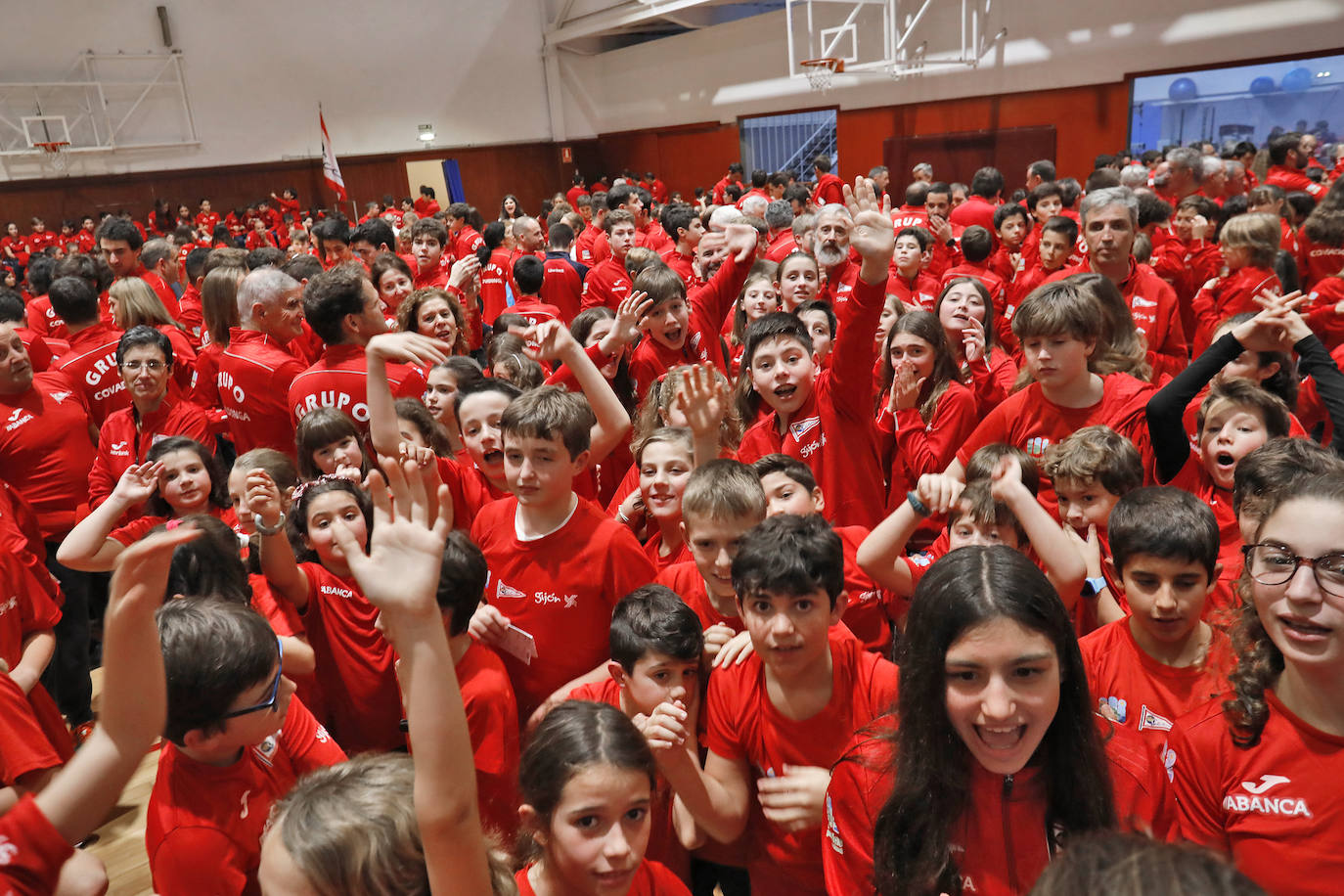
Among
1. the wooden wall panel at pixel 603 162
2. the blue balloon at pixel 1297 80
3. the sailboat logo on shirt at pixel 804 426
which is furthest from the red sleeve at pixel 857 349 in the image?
the wooden wall panel at pixel 603 162

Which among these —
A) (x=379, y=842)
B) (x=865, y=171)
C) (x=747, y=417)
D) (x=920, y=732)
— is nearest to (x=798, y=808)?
(x=920, y=732)

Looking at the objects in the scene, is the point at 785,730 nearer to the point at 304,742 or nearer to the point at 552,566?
the point at 552,566

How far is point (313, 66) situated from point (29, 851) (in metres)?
23.4

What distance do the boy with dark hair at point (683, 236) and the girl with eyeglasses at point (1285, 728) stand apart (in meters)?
6.72

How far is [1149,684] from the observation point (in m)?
2.34

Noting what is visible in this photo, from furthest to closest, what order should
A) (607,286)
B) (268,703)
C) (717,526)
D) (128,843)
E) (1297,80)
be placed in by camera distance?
(1297,80) < (607,286) < (128,843) < (717,526) < (268,703)

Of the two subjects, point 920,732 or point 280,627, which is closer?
point 920,732

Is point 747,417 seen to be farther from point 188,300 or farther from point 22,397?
point 188,300

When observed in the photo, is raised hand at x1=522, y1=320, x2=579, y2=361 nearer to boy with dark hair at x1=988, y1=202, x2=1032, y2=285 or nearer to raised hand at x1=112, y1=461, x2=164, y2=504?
raised hand at x1=112, y1=461, x2=164, y2=504

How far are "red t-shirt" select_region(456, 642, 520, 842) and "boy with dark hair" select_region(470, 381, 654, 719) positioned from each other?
25 centimetres

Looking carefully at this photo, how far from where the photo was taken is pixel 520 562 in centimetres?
302

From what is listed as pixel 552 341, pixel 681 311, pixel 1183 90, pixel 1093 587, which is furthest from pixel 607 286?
pixel 1183 90

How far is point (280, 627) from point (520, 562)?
851mm

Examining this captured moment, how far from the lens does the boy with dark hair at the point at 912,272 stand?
6.43 m
